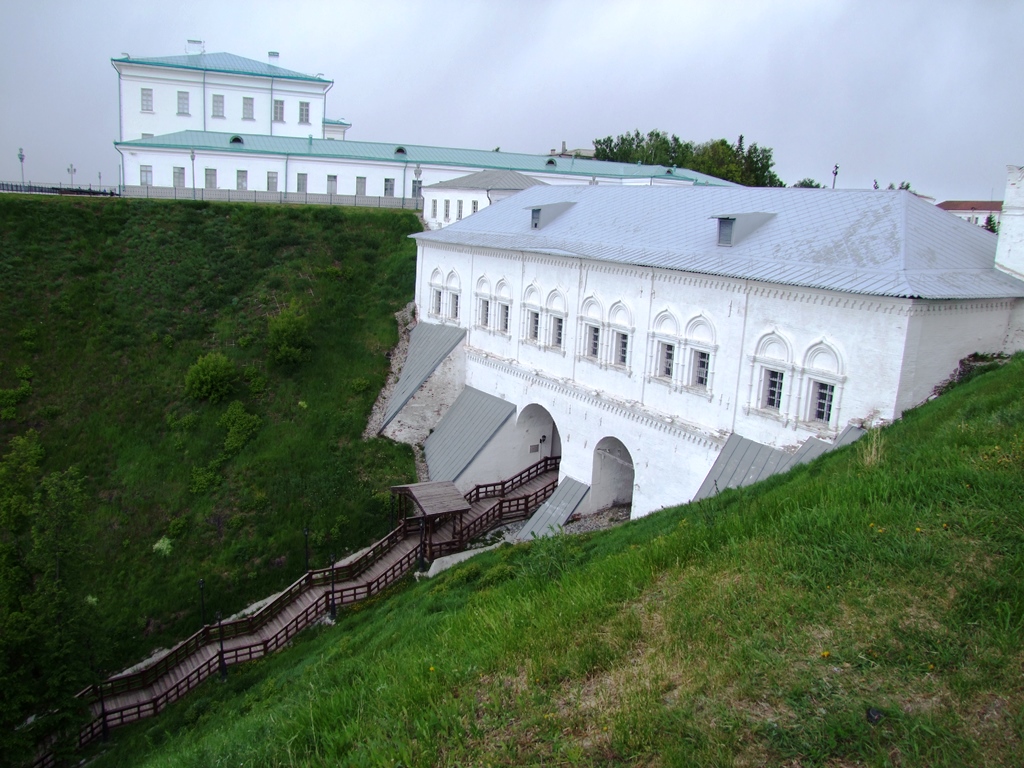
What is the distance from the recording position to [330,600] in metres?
20.5

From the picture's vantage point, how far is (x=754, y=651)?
22.9 feet

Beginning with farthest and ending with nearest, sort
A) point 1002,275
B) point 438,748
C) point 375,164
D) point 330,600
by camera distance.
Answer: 1. point 375,164
2. point 330,600
3. point 1002,275
4. point 438,748

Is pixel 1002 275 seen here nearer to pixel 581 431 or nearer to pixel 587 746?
pixel 581 431

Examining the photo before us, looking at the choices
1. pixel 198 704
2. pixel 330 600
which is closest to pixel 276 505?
pixel 330 600

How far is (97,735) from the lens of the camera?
694 inches

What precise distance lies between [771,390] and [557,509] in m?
7.66

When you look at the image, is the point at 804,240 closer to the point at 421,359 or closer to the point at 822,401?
the point at 822,401

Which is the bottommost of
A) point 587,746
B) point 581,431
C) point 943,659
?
point 581,431

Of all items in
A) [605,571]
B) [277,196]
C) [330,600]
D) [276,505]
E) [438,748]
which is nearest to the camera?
[438,748]

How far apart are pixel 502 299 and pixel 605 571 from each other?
17.6 meters

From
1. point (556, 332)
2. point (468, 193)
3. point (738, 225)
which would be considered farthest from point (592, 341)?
point (468, 193)

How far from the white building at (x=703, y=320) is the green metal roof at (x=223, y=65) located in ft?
93.4

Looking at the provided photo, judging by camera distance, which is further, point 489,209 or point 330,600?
point 489,209

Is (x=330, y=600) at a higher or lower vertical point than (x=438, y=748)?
lower
